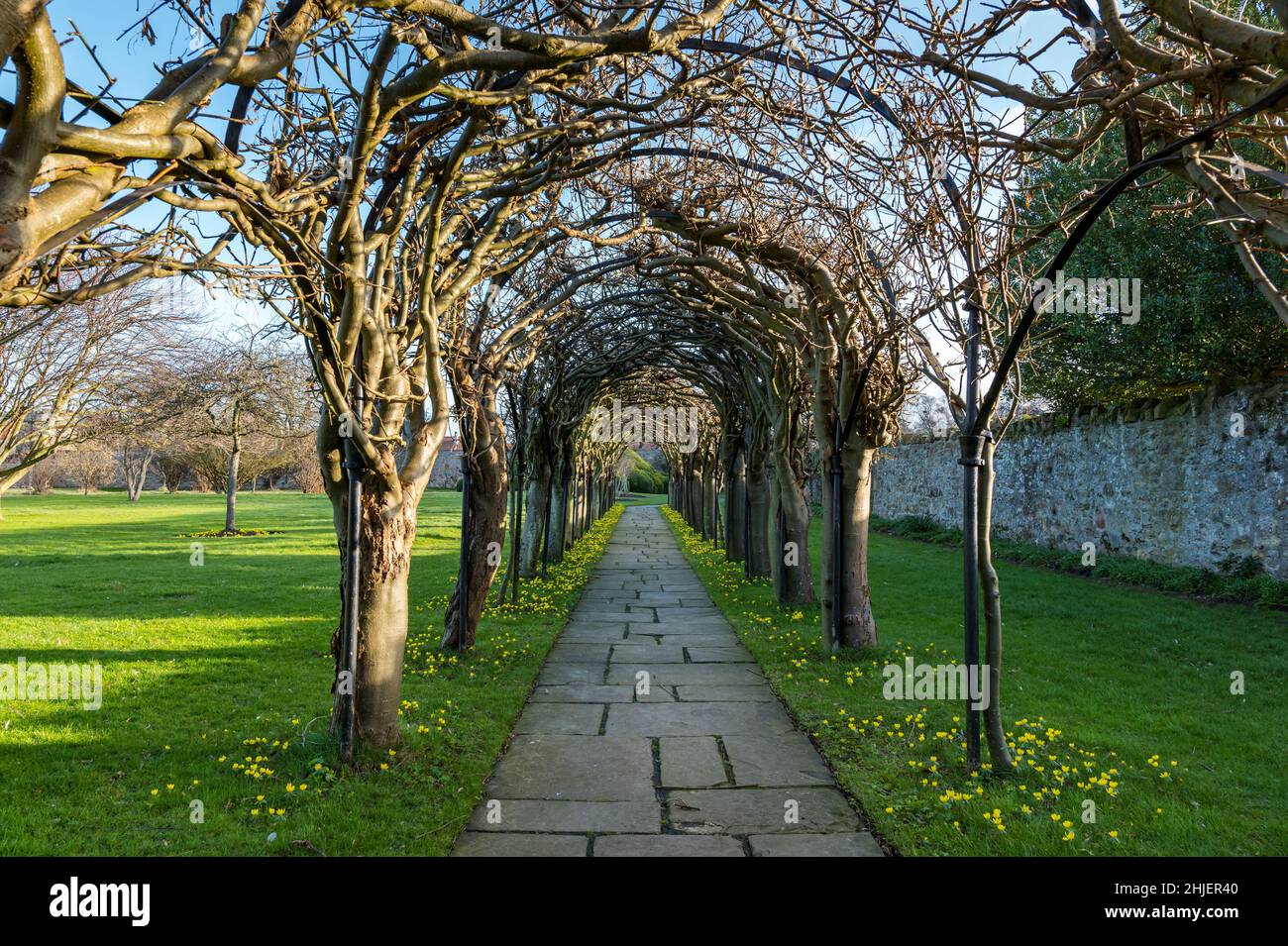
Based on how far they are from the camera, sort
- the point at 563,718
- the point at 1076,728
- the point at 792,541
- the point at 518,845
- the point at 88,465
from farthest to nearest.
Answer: the point at 88,465, the point at 792,541, the point at 563,718, the point at 1076,728, the point at 518,845

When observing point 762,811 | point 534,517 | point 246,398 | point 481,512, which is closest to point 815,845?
→ point 762,811

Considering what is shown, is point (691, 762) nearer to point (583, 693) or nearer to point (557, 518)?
point (583, 693)

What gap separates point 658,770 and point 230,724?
288 centimetres

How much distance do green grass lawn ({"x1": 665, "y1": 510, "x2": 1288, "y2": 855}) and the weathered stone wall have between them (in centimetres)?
154

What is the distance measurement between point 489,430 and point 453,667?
2287 millimetres

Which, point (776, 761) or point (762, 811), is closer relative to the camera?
point (762, 811)

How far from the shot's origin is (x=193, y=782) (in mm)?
3889

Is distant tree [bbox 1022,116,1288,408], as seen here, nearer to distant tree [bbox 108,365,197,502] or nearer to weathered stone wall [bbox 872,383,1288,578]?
weathered stone wall [bbox 872,383,1288,578]

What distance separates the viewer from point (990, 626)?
4.22 meters

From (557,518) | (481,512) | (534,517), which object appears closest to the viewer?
(481,512)

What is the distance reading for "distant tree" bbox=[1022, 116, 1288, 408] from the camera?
9.30 meters

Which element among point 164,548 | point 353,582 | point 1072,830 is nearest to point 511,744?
point 353,582

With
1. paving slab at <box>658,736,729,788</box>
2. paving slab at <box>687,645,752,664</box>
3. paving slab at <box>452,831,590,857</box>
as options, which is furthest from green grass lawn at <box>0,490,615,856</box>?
paving slab at <box>687,645,752,664</box>
